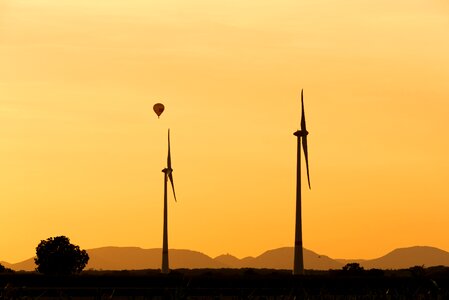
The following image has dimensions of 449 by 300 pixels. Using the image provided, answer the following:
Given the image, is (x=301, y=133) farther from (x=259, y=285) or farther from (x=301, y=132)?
(x=259, y=285)

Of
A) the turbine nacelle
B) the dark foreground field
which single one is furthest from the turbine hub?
the dark foreground field

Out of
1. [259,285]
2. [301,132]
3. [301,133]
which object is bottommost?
[259,285]

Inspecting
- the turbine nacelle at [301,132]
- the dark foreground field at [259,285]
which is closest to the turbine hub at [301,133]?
the turbine nacelle at [301,132]

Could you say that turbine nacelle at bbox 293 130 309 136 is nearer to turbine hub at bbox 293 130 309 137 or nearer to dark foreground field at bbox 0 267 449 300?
turbine hub at bbox 293 130 309 137

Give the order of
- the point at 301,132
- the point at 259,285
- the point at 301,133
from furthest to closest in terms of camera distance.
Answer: the point at 301,132, the point at 301,133, the point at 259,285

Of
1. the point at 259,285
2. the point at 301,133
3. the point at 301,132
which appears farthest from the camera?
the point at 301,132

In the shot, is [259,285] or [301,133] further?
[301,133]

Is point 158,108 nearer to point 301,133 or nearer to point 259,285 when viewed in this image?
point 301,133

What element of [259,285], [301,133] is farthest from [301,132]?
[259,285]

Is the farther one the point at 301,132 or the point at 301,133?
the point at 301,132

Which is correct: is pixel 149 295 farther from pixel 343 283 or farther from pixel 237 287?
pixel 343 283

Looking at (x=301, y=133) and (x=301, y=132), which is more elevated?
(x=301, y=132)

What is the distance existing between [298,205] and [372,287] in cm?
2907

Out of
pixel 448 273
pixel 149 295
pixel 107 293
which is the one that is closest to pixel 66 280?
pixel 107 293
